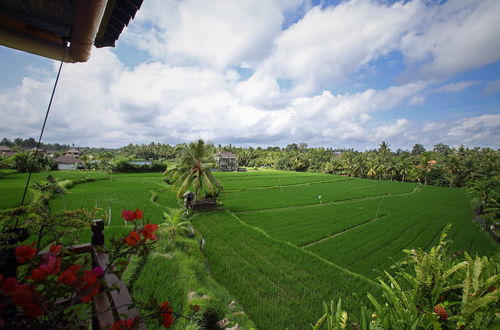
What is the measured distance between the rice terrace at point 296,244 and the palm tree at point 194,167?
2125 mm

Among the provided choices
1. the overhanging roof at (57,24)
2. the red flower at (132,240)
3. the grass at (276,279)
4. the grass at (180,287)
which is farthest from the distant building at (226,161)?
the red flower at (132,240)

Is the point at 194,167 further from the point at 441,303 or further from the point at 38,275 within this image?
the point at 38,275

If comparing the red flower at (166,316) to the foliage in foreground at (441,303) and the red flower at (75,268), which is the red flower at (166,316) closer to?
the red flower at (75,268)

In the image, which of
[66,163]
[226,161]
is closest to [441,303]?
[226,161]

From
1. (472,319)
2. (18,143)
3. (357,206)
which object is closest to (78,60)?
(472,319)

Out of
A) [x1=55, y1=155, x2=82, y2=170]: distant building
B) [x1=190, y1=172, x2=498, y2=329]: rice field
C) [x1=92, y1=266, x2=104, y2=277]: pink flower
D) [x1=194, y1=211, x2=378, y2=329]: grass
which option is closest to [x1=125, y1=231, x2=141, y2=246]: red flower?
[x1=92, y1=266, x2=104, y2=277]: pink flower

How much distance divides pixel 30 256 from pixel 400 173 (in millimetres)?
58144

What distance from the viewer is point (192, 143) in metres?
14.8

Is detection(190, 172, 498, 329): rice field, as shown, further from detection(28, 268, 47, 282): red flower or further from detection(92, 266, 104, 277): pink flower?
detection(28, 268, 47, 282): red flower

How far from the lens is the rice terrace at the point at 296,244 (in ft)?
20.0

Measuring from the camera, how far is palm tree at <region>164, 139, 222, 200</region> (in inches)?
559

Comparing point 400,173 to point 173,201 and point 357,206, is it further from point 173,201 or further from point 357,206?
point 173,201

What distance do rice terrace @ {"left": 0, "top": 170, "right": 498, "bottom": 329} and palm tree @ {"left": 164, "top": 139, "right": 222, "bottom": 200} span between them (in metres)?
2.12

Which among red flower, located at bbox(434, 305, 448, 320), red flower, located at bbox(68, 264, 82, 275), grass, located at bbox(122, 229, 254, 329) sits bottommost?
grass, located at bbox(122, 229, 254, 329)
